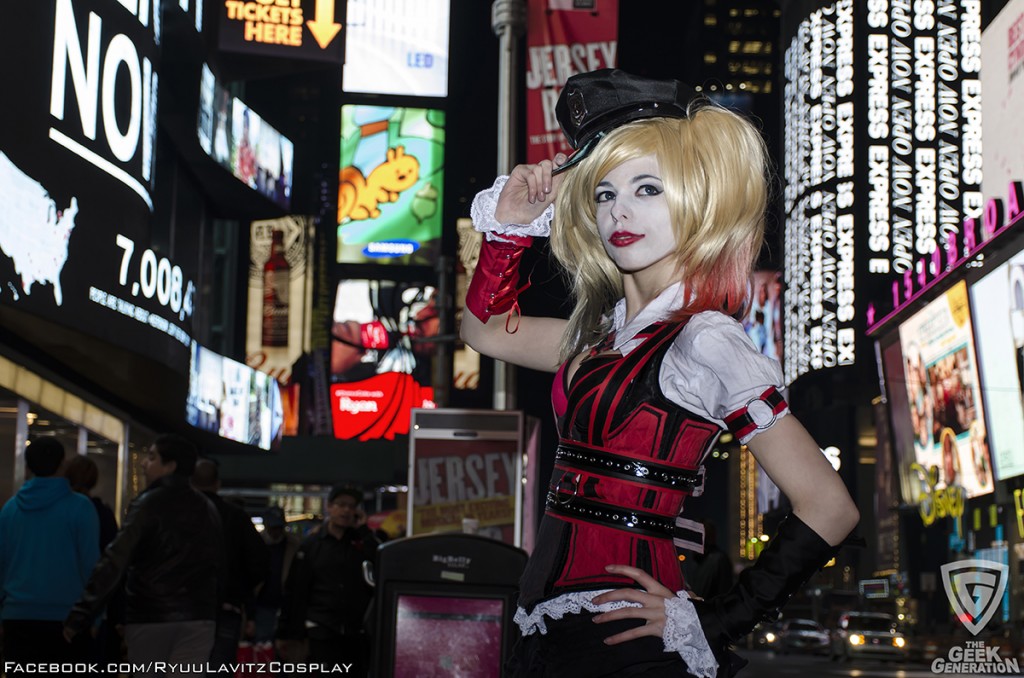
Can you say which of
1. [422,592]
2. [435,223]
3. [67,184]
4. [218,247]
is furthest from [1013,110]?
[422,592]

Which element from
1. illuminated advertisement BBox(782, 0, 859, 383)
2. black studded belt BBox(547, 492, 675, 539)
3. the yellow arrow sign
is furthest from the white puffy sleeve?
illuminated advertisement BBox(782, 0, 859, 383)

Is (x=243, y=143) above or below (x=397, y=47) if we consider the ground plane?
below

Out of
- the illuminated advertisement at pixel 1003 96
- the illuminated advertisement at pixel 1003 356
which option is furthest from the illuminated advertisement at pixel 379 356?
the illuminated advertisement at pixel 1003 96

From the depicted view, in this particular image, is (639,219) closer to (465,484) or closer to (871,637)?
(465,484)

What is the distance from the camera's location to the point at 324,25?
786 inches

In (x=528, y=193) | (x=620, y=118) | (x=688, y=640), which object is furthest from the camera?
(x=528, y=193)

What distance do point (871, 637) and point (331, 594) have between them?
22028 mm

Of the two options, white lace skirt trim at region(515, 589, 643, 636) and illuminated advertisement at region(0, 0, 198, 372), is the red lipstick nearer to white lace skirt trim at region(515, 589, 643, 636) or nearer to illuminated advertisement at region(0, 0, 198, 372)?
white lace skirt trim at region(515, 589, 643, 636)

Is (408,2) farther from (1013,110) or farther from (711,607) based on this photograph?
(711,607)

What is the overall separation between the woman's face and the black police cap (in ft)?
0.41

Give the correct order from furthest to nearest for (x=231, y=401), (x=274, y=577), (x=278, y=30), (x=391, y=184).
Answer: (x=391, y=184) < (x=231, y=401) < (x=278, y=30) < (x=274, y=577)

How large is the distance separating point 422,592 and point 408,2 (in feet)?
78.1

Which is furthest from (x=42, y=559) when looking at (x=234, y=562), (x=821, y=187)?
(x=821, y=187)

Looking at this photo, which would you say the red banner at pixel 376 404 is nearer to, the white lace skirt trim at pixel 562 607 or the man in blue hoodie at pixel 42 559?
the man in blue hoodie at pixel 42 559
